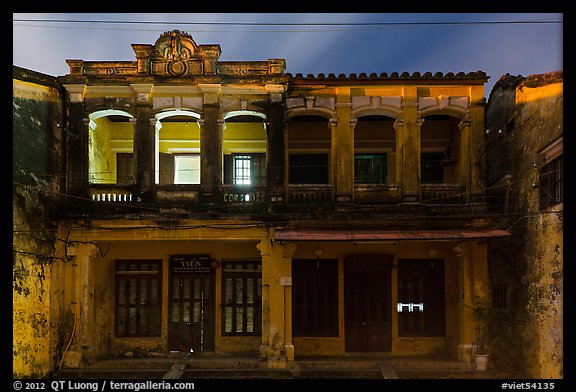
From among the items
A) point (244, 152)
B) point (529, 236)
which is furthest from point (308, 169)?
point (529, 236)

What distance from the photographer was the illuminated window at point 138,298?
15852 mm

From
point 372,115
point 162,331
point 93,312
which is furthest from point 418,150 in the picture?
point 93,312

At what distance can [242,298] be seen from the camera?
628 inches

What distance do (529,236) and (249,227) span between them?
6.84 meters

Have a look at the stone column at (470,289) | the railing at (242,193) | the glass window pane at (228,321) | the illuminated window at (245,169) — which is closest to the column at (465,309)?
the stone column at (470,289)

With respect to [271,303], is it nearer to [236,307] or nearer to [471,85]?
[236,307]

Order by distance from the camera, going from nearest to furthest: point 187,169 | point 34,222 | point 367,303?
point 34,222 → point 367,303 → point 187,169

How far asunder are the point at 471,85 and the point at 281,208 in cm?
612

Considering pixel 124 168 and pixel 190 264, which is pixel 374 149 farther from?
pixel 124 168

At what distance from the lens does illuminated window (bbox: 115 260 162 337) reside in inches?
624

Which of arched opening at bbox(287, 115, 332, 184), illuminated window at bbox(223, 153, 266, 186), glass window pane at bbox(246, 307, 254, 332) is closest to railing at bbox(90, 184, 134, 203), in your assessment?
illuminated window at bbox(223, 153, 266, 186)

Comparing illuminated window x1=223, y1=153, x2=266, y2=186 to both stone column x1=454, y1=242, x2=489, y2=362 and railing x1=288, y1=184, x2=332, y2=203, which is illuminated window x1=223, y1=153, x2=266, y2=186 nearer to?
railing x1=288, y1=184, x2=332, y2=203

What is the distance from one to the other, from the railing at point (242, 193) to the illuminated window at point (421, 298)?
445 cm

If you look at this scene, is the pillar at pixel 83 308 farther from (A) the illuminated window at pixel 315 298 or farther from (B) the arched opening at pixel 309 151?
(B) the arched opening at pixel 309 151
